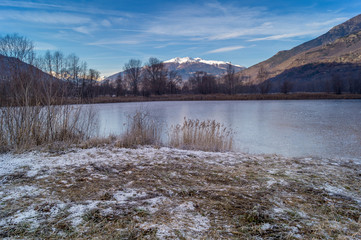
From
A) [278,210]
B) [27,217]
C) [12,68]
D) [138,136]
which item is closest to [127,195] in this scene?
[27,217]

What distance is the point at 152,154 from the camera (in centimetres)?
517

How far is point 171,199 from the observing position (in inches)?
109

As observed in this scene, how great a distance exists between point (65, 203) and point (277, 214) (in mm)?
2473

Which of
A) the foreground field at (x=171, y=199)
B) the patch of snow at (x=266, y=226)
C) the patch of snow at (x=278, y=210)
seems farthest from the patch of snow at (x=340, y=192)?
the patch of snow at (x=266, y=226)

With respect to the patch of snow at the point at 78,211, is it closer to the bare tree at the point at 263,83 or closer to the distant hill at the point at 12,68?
the distant hill at the point at 12,68

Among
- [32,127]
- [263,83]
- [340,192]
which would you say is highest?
[263,83]

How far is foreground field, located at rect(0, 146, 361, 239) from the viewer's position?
2.09m

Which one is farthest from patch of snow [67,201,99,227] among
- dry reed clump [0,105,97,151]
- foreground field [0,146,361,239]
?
dry reed clump [0,105,97,151]

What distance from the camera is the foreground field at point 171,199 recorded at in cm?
209

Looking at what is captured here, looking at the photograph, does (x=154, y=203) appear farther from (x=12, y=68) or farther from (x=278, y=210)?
(x=12, y=68)

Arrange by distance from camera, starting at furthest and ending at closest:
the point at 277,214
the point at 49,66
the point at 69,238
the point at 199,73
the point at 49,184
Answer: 1. the point at 199,73
2. the point at 49,66
3. the point at 49,184
4. the point at 277,214
5. the point at 69,238

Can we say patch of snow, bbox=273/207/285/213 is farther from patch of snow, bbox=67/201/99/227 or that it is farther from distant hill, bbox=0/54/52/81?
distant hill, bbox=0/54/52/81

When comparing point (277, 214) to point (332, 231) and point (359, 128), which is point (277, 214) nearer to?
point (332, 231)

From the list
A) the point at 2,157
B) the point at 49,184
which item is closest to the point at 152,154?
the point at 49,184
